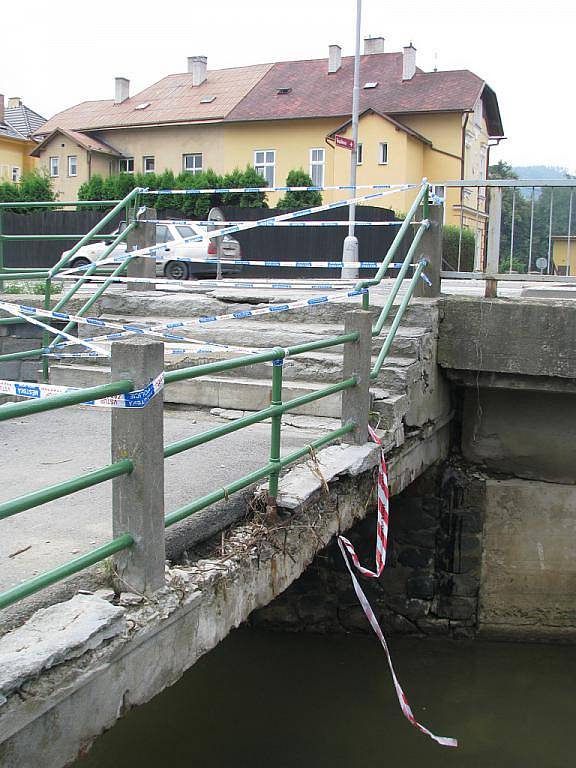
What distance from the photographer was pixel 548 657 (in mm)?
8258

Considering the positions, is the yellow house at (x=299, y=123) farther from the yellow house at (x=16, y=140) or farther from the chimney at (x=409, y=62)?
the yellow house at (x=16, y=140)

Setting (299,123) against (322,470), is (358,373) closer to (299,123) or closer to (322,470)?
(322,470)

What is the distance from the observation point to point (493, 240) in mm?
7773

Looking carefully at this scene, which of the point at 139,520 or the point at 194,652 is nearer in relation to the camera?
the point at 139,520

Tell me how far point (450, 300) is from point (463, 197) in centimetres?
170

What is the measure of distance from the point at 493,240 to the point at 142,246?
3.91m

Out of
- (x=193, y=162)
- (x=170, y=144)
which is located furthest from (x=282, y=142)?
(x=170, y=144)

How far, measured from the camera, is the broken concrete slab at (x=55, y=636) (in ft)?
9.48

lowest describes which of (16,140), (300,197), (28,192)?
(300,197)

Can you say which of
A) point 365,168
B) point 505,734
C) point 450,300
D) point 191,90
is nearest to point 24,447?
point 450,300

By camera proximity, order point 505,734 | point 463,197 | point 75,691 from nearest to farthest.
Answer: point 75,691, point 505,734, point 463,197

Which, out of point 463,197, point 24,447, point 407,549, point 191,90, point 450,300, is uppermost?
point 191,90

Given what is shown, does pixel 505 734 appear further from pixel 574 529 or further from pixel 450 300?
pixel 450 300

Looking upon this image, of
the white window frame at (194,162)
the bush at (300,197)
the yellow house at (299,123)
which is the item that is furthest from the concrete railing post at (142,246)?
the white window frame at (194,162)
